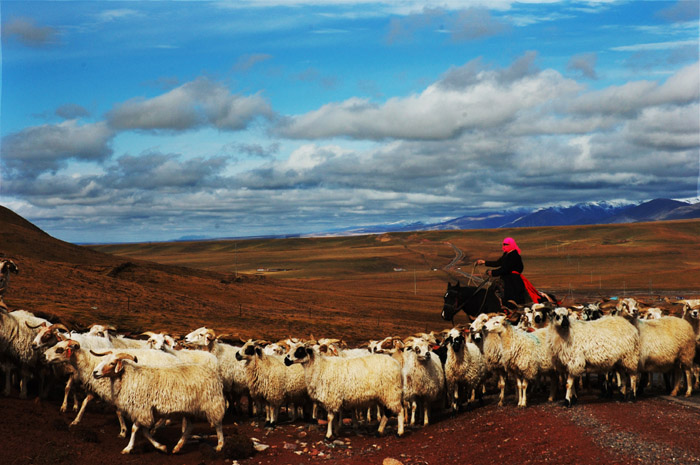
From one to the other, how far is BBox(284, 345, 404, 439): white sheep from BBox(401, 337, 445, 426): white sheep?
0.56 meters

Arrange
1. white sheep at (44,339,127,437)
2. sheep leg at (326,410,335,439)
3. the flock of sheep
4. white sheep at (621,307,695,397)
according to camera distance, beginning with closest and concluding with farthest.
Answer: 1. the flock of sheep
2. white sheep at (44,339,127,437)
3. sheep leg at (326,410,335,439)
4. white sheep at (621,307,695,397)

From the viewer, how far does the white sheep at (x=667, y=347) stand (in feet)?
46.1

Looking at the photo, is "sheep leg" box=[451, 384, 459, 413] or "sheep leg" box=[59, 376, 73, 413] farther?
"sheep leg" box=[451, 384, 459, 413]

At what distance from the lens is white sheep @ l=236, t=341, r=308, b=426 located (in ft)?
46.5

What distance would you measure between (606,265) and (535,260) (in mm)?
17760

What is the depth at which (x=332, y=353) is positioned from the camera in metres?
15.1

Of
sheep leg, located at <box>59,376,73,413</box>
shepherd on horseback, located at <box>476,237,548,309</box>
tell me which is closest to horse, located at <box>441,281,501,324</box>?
shepherd on horseback, located at <box>476,237,548,309</box>

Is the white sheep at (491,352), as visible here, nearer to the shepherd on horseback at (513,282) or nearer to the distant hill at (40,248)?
the shepherd on horseback at (513,282)

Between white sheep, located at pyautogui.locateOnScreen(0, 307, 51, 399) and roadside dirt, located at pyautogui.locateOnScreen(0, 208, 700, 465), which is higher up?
white sheep, located at pyautogui.locateOnScreen(0, 307, 51, 399)

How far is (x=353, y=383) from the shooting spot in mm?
12789

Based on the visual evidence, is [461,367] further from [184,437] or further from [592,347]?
[184,437]

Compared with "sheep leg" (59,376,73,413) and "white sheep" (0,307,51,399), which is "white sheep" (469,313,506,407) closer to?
"sheep leg" (59,376,73,413)

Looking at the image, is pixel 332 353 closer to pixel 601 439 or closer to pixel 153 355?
pixel 153 355

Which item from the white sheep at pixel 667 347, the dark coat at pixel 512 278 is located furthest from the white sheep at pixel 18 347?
the white sheep at pixel 667 347
